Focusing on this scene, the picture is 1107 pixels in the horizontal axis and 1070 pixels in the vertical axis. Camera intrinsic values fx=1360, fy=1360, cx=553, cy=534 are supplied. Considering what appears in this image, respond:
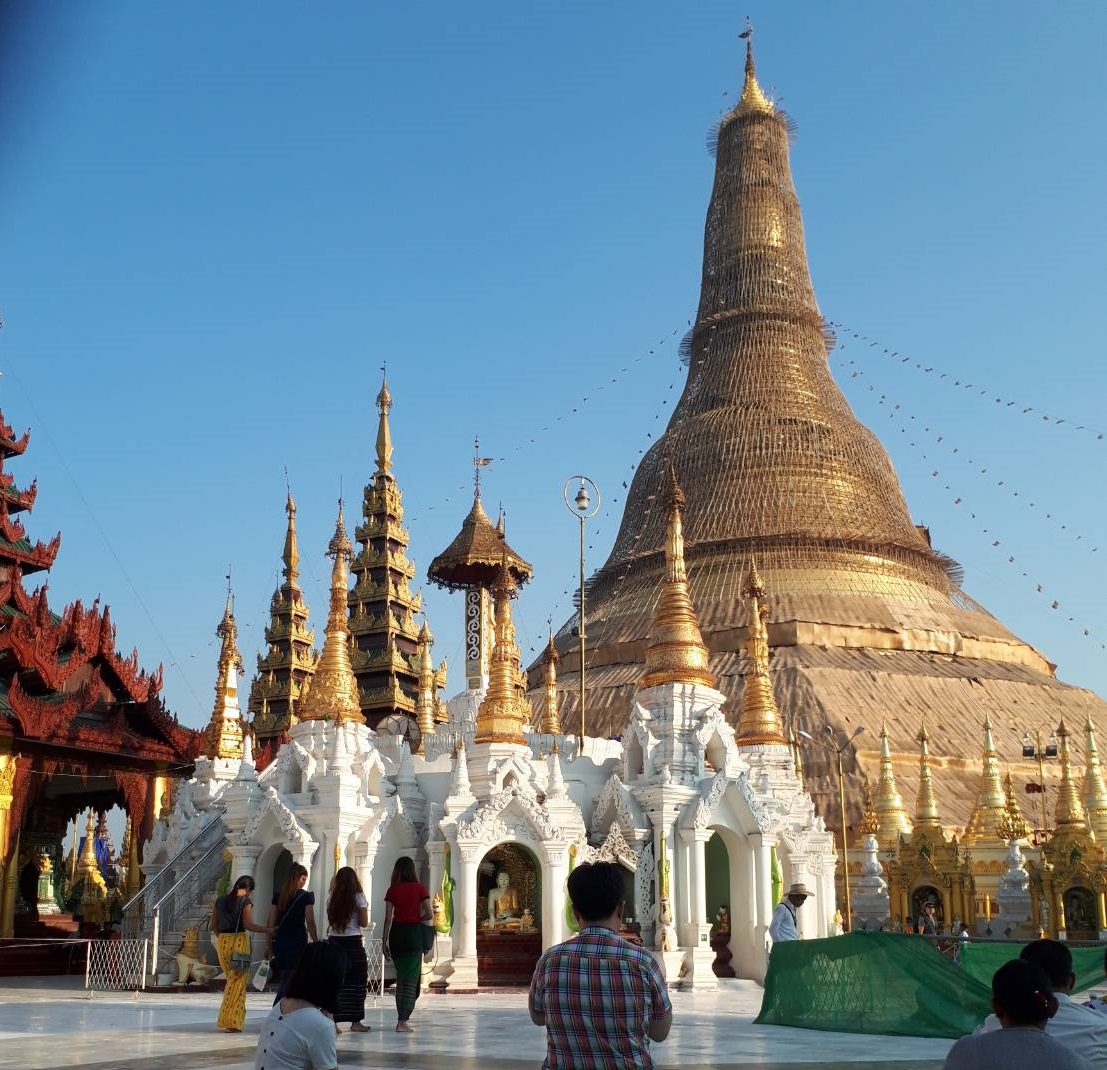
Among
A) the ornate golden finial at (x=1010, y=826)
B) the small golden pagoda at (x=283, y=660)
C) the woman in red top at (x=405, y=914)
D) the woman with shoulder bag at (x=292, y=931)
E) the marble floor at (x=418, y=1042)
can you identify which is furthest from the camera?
the small golden pagoda at (x=283, y=660)

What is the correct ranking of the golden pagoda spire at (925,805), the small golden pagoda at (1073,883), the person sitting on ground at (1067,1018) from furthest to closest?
the golden pagoda spire at (925,805) → the small golden pagoda at (1073,883) → the person sitting on ground at (1067,1018)

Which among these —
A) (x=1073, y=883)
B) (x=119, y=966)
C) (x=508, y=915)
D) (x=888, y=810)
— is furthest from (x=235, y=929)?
(x=888, y=810)

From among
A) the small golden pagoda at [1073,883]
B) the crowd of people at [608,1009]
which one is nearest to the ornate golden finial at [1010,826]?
the small golden pagoda at [1073,883]

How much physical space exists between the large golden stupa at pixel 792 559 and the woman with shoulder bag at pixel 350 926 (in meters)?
30.8

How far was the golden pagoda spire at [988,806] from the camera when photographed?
36.0 m

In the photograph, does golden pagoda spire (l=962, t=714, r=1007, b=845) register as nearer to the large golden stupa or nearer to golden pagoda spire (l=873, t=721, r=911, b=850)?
golden pagoda spire (l=873, t=721, r=911, b=850)

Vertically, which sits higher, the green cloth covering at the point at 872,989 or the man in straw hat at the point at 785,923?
the man in straw hat at the point at 785,923

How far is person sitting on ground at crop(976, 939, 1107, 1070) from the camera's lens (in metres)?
6.80

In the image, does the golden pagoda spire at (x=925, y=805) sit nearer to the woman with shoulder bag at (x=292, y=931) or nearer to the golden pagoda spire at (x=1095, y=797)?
the golden pagoda spire at (x=1095, y=797)

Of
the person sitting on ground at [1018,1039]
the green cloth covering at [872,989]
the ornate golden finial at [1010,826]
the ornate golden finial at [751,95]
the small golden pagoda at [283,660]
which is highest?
the ornate golden finial at [751,95]

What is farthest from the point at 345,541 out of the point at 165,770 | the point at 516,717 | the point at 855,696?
the point at 855,696

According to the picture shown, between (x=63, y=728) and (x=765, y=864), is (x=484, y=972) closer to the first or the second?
(x=765, y=864)

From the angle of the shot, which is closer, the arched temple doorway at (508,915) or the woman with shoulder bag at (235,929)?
the woman with shoulder bag at (235,929)

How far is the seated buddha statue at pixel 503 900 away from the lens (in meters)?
23.3
